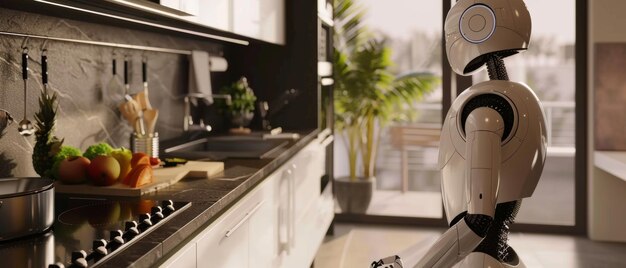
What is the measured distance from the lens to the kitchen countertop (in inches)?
47.6

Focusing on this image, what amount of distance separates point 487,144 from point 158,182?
3.14 ft

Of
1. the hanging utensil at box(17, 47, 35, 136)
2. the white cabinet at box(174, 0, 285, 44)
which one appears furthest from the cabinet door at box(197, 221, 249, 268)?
the white cabinet at box(174, 0, 285, 44)

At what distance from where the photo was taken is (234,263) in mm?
1820

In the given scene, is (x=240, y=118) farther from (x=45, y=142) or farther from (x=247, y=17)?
(x=45, y=142)

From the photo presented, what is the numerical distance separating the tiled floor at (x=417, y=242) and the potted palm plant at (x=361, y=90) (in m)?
0.35

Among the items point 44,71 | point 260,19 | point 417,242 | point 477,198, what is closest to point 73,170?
point 44,71

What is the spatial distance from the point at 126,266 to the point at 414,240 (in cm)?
355

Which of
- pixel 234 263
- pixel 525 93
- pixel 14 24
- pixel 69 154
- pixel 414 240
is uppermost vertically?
pixel 14 24

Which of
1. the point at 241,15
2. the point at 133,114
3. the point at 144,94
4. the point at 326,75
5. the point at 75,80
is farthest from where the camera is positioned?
the point at 326,75

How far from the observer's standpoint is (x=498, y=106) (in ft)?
5.80

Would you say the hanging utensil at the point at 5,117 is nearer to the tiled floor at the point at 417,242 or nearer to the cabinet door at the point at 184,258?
the cabinet door at the point at 184,258

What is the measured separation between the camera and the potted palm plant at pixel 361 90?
15.9 feet

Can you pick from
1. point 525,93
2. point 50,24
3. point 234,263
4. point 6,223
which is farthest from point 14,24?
point 525,93

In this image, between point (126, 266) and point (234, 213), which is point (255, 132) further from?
point (126, 266)
